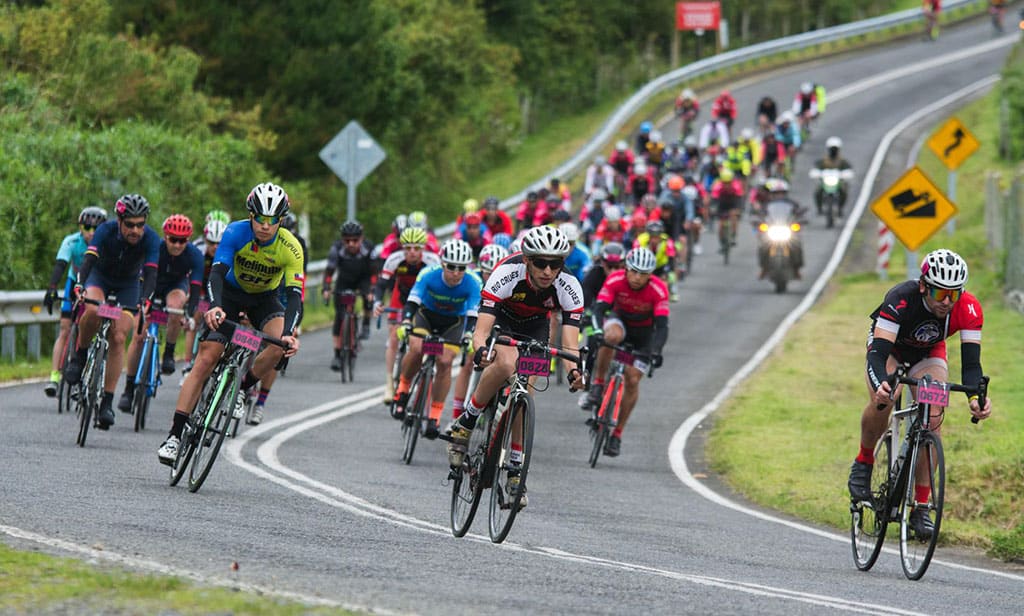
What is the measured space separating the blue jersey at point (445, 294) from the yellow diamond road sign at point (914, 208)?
488cm

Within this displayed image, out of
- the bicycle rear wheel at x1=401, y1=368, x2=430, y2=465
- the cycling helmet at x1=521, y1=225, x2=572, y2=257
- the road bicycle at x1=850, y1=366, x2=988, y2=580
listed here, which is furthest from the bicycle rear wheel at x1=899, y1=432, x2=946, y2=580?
the bicycle rear wheel at x1=401, y1=368, x2=430, y2=465

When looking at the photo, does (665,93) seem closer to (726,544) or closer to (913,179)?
(913,179)

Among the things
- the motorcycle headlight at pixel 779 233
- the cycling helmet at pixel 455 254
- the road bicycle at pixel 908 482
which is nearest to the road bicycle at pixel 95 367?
the cycling helmet at pixel 455 254

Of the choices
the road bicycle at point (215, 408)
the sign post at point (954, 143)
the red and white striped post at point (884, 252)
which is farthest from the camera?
the red and white striped post at point (884, 252)

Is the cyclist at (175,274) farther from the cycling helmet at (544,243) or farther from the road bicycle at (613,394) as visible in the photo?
the cycling helmet at (544,243)

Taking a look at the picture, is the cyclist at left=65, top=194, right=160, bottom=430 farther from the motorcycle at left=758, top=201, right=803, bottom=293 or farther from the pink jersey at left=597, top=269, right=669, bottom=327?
the motorcycle at left=758, top=201, right=803, bottom=293

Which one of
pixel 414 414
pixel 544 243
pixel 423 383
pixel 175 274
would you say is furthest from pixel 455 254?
pixel 544 243

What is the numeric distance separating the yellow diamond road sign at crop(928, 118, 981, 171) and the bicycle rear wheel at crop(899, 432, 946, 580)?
889 inches

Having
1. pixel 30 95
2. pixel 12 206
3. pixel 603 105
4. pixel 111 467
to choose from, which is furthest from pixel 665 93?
pixel 111 467

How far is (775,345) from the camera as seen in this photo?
28578 mm

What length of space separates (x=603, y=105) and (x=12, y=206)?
43.6 metres

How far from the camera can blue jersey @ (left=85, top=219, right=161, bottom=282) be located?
1545 cm

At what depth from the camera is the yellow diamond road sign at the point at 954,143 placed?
109ft

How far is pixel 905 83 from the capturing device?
6450cm
